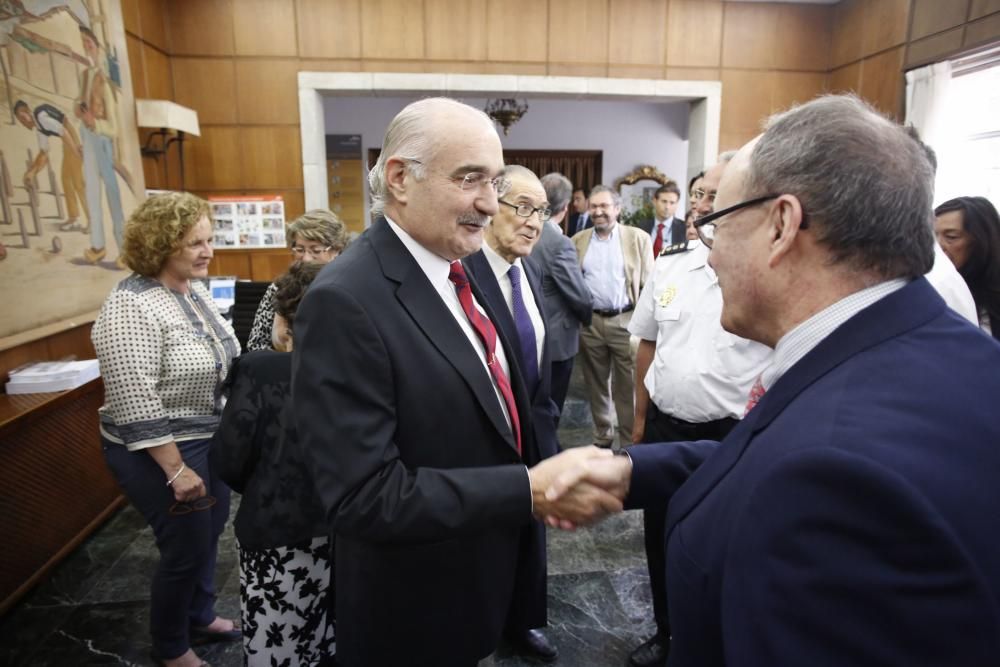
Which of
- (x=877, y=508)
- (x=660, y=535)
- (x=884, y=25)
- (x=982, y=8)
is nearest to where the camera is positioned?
(x=877, y=508)

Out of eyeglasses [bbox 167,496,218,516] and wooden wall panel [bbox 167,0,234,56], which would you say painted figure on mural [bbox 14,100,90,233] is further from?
wooden wall panel [bbox 167,0,234,56]

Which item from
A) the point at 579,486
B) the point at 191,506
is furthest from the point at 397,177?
the point at 191,506

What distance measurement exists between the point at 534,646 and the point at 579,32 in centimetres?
583

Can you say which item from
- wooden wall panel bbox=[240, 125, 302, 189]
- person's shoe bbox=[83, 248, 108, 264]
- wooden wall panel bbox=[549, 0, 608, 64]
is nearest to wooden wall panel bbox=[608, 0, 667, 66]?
wooden wall panel bbox=[549, 0, 608, 64]

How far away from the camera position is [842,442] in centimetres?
58

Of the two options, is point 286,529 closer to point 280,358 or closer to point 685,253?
point 280,358

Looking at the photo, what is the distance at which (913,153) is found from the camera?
718mm

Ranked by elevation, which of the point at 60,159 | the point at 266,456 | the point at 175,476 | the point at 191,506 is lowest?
the point at 191,506

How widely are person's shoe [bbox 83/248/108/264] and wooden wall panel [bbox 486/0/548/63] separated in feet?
13.4

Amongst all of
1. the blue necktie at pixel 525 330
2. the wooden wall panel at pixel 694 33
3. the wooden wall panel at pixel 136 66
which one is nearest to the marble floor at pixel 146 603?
the blue necktie at pixel 525 330

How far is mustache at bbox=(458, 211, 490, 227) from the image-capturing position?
1199 millimetres

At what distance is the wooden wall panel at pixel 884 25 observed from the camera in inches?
208

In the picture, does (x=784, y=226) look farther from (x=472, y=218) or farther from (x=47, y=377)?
(x=47, y=377)

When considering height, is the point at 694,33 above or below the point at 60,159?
above
